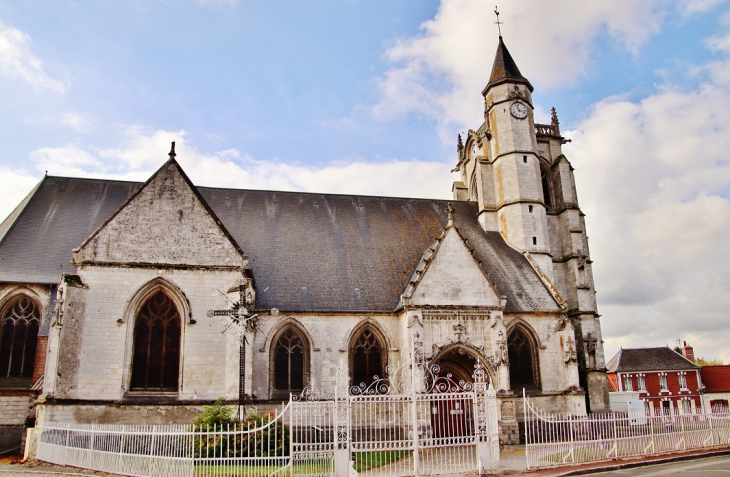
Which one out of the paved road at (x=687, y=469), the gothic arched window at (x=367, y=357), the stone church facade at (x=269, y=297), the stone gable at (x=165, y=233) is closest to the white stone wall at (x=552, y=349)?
the stone church facade at (x=269, y=297)

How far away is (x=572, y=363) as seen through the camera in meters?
22.3

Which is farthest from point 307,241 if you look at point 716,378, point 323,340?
point 716,378

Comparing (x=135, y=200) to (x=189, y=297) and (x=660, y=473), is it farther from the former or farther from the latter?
(x=660, y=473)

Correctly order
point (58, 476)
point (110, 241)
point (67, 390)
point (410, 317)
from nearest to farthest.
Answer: point (58, 476) < point (67, 390) < point (110, 241) < point (410, 317)

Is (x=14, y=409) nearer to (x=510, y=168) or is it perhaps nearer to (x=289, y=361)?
(x=289, y=361)

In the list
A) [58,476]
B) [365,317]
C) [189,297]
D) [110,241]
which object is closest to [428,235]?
[365,317]

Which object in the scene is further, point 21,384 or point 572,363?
point 572,363

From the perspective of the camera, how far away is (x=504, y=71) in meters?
29.8

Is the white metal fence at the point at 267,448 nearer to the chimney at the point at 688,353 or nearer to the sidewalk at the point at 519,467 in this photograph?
the sidewalk at the point at 519,467

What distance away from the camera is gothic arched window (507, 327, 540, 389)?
2241 cm

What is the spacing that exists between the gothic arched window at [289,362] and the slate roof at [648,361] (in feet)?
116

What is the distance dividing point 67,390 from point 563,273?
72.6 ft

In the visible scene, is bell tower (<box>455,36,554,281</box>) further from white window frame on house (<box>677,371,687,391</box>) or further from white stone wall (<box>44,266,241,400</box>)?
white window frame on house (<box>677,371,687,391</box>)

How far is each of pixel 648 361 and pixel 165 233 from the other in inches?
1702
